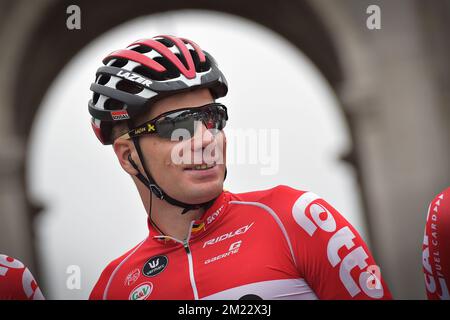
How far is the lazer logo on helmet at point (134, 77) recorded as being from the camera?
11.0 feet

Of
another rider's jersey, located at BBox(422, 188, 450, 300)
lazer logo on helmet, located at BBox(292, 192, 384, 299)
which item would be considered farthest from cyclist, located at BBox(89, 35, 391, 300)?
another rider's jersey, located at BBox(422, 188, 450, 300)

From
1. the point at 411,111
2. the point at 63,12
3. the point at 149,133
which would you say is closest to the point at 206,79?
the point at 149,133

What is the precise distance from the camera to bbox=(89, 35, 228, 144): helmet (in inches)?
131

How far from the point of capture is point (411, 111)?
697cm

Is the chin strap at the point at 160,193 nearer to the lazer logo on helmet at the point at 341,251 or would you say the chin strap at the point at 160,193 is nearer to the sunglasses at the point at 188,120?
the sunglasses at the point at 188,120

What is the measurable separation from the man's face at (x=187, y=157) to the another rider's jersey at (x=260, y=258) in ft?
Answer: 0.80

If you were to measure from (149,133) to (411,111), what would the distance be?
4275mm

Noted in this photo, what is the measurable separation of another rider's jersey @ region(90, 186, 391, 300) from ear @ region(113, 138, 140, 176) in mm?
384

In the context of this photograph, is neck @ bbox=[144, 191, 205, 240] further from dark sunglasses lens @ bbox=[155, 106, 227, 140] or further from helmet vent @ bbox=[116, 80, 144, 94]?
helmet vent @ bbox=[116, 80, 144, 94]

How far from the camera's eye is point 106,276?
367 cm

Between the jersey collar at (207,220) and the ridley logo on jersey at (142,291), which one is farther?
the jersey collar at (207,220)

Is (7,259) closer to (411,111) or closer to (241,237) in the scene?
(241,237)

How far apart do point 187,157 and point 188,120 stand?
0.18m

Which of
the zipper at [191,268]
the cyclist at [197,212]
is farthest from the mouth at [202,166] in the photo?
the zipper at [191,268]
